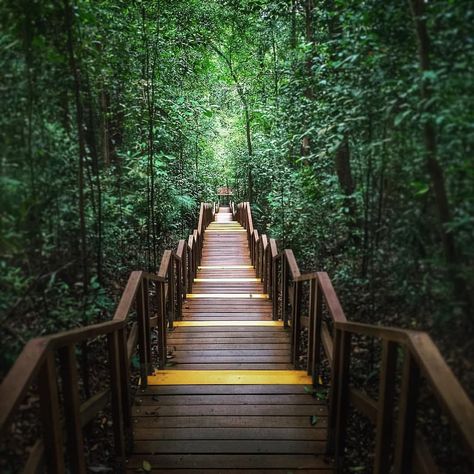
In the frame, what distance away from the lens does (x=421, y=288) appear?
6.55 feet

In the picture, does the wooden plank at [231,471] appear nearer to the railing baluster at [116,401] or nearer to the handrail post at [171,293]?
the railing baluster at [116,401]

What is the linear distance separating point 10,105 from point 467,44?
82.6 inches

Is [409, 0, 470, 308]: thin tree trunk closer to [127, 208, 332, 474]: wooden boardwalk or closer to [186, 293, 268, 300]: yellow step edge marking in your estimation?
[127, 208, 332, 474]: wooden boardwalk

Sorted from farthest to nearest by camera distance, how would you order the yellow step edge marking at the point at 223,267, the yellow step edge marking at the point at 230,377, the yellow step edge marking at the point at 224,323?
the yellow step edge marking at the point at 223,267 → the yellow step edge marking at the point at 224,323 → the yellow step edge marking at the point at 230,377

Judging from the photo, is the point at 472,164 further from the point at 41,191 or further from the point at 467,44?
the point at 41,191

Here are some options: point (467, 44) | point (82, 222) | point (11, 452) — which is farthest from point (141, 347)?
point (467, 44)

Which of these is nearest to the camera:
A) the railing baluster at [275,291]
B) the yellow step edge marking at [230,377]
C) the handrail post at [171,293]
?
the yellow step edge marking at [230,377]

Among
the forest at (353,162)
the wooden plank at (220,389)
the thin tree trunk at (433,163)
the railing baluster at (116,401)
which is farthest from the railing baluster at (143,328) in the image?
the thin tree trunk at (433,163)

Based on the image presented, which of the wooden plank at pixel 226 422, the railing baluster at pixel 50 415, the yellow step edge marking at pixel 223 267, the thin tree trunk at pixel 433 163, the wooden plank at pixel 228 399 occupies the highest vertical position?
the thin tree trunk at pixel 433 163

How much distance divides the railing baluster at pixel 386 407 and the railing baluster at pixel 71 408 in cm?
142

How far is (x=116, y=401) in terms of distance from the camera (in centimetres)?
248

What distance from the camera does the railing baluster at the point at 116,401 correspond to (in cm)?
246

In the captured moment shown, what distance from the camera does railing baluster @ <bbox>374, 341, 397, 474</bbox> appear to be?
193 centimetres

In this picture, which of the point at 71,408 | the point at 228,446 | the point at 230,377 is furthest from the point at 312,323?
the point at 71,408
